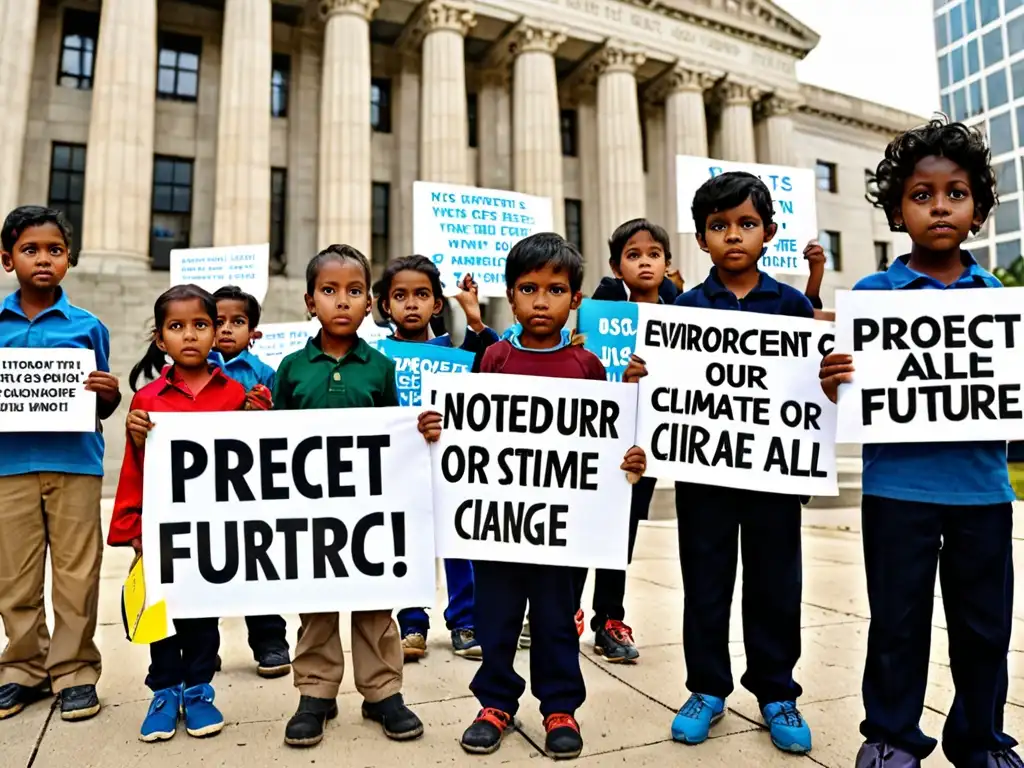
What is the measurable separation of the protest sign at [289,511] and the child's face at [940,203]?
91.1 inches

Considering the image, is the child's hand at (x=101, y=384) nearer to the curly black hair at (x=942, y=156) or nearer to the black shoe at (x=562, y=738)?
the black shoe at (x=562, y=738)

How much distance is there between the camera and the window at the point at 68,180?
2188 centimetres

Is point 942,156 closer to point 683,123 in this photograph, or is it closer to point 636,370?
point 636,370

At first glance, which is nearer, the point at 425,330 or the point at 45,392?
the point at 45,392

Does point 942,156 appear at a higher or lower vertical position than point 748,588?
higher

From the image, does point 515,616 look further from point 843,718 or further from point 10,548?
point 10,548

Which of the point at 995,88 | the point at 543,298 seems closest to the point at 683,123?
the point at 543,298

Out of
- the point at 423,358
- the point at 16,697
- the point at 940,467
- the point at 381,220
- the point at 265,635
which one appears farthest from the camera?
the point at 381,220

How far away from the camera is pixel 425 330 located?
4.77m

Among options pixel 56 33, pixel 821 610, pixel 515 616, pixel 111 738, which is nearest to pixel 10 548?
pixel 111 738

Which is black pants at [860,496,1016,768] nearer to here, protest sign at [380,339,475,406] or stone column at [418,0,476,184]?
protest sign at [380,339,475,406]

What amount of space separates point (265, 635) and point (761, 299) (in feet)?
11.3

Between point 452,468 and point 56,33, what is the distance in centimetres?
2545

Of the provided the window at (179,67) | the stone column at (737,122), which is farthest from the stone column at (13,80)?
the stone column at (737,122)
